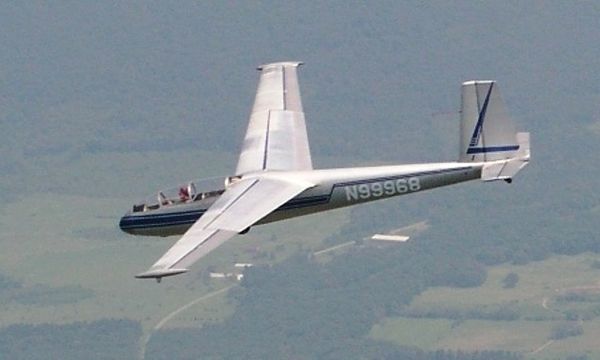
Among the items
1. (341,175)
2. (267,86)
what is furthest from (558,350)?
(341,175)

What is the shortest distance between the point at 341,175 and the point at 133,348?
318 ft

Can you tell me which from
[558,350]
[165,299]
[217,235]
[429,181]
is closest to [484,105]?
[429,181]

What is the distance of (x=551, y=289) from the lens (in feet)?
654

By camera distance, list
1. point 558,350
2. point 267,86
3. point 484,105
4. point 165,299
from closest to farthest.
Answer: point 484,105, point 267,86, point 558,350, point 165,299

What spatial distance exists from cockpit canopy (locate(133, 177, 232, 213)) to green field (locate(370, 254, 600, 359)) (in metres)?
88.9

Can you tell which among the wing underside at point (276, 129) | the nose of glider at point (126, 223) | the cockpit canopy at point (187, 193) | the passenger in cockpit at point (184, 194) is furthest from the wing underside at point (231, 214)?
the nose of glider at point (126, 223)

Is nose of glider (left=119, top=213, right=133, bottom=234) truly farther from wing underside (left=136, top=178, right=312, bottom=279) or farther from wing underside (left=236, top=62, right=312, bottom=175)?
wing underside (left=236, top=62, right=312, bottom=175)

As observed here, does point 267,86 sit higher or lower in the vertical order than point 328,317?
higher

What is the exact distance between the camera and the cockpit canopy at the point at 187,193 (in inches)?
3563

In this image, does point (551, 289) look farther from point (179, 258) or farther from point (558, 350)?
point (179, 258)

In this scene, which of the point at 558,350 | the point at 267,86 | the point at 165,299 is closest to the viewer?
the point at 267,86

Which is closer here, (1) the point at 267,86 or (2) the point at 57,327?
(1) the point at 267,86

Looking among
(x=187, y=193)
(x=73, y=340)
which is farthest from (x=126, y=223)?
(x=73, y=340)

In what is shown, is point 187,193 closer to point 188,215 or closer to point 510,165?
point 188,215
